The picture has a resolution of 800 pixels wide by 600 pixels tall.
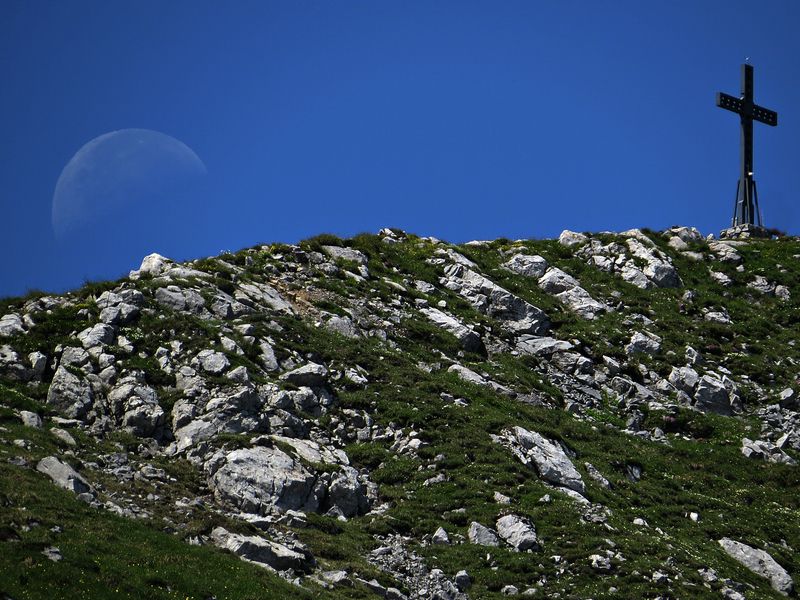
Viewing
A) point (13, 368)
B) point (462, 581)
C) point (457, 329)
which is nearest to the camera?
point (462, 581)

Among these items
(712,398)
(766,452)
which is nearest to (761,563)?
(766,452)

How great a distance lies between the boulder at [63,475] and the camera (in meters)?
31.3

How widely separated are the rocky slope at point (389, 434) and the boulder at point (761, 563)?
0.12 metres

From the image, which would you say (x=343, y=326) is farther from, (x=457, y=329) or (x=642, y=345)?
(x=642, y=345)

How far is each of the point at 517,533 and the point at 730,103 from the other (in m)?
65.2

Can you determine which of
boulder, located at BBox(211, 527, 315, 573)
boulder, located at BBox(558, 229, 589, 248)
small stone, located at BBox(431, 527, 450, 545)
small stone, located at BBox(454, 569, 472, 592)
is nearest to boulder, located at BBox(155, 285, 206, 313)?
boulder, located at BBox(211, 527, 315, 573)

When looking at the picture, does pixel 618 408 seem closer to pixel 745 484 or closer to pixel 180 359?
pixel 745 484

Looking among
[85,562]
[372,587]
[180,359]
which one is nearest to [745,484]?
[372,587]

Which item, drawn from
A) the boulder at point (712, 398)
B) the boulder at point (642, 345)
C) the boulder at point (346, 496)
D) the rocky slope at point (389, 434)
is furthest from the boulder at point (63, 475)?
the boulder at point (642, 345)

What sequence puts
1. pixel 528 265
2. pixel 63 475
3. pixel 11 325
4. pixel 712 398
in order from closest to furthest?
pixel 63 475
pixel 11 325
pixel 712 398
pixel 528 265

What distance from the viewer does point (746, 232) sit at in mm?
85312

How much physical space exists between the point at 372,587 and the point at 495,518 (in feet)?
28.6

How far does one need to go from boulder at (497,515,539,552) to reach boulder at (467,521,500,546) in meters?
0.48

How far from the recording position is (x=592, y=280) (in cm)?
7206
